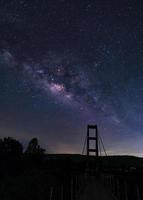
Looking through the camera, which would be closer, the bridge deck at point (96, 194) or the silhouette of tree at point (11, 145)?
the bridge deck at point (96, 194)

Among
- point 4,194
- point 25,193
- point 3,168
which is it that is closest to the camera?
point 4,194

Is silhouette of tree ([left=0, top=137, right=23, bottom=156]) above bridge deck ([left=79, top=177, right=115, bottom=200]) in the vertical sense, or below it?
above

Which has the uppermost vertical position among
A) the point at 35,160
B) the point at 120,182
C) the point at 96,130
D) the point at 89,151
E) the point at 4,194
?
the point at 96,130

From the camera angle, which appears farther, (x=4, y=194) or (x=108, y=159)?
(x=108, y=159)

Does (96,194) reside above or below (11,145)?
below

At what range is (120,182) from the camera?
1923cm

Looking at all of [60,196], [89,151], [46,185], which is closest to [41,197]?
[46,185]

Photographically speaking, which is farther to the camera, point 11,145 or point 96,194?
point 11,145

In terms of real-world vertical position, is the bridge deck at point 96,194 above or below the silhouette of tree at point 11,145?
below

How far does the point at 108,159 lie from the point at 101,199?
106m

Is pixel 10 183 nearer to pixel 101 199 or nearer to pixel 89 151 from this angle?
pixel 101 199

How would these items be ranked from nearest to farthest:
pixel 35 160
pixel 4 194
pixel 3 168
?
pixel 4 194, pixel 3 168, pixel 35 160

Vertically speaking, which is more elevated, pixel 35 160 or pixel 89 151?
pixel 89 151

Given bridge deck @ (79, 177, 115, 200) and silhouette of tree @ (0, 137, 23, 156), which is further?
silhouette of tree @ (0, 137, 23, 156)
